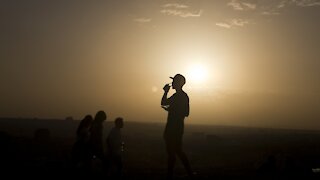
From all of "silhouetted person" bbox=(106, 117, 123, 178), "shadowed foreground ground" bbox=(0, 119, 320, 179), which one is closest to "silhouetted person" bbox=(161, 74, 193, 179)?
"shadowed foreground ground" bbox=(0, 119, 320, 179)

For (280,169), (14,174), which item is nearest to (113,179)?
(14,174)

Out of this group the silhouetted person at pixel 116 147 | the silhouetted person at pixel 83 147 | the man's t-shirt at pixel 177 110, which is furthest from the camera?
the silhouetted person at pixel 116 147

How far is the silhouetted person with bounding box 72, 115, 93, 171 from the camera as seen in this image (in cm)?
1280

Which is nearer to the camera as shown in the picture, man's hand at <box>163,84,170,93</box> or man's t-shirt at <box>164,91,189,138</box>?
man's t-shirt at <box>164,91,189,138</box>

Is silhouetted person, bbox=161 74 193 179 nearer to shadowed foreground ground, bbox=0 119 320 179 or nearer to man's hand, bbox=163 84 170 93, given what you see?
man's hand, bbox=163 84 170 93

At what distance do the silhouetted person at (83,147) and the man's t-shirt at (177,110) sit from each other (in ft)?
11.2

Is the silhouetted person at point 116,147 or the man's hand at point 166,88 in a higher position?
the man's hand at point 166,88

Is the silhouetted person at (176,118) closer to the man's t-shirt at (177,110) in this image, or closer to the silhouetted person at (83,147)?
the man's t-shirt at (177,110)

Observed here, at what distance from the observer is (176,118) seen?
1049 centimetres

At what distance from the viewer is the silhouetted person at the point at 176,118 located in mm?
10211

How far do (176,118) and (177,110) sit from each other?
0.19 metres

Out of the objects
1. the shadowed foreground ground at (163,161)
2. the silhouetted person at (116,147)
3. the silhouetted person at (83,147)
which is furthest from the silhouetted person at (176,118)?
the silhouetted person at (83,147)

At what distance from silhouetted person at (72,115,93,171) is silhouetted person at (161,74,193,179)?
3310 millimetres

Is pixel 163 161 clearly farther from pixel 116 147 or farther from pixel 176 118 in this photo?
pixel 176 118
